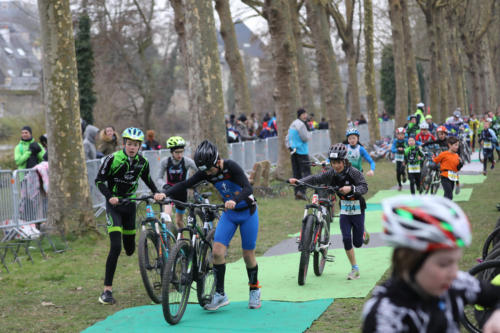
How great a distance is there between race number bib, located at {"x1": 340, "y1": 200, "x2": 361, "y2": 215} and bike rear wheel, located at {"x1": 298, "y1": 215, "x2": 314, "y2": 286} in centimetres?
44

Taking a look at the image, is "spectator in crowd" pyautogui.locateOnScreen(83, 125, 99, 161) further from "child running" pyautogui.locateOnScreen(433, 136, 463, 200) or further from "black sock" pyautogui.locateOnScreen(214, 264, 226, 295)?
"black sock" pyautogui.locateOnScreen(214, 264, 226, 295)

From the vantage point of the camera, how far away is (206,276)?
813 cm

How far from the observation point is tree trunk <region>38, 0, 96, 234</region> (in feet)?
43.7

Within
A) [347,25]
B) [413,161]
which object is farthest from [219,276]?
[347,25]

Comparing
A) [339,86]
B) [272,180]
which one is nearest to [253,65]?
[339,86]

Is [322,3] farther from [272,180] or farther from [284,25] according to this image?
[272,180]

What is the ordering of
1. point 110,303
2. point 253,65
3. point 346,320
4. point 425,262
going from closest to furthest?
1. point 425,262
2. point 346,320
3. point 110,303
4. point 253,65

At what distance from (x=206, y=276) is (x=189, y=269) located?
0.32 m

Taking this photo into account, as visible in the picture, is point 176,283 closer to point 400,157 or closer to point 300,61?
point 400,157

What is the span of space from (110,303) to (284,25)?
1534 cm

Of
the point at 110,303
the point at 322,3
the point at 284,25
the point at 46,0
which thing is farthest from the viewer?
the point at 322,3

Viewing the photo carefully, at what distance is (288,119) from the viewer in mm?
22938

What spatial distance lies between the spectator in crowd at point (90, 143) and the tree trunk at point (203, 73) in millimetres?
2577

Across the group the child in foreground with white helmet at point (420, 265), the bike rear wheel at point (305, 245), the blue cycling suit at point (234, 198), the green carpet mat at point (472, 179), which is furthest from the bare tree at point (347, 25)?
the child in foreground with white helmet at point (420, 265)
